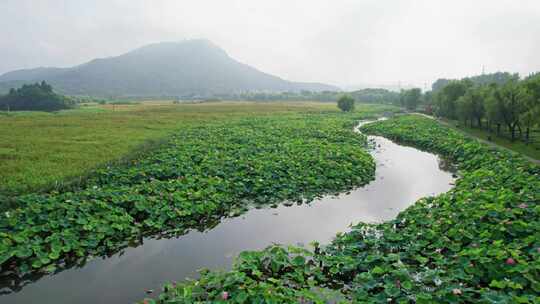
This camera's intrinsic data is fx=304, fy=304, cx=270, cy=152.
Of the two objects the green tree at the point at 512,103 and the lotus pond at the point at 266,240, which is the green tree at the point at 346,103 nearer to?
the green tree at the point at 512,103

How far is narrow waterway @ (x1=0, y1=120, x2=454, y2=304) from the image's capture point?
5.97m

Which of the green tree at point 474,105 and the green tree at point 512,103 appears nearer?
the green tree at point 512,103

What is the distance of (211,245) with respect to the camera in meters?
7.84

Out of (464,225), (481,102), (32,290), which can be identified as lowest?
(32,290)

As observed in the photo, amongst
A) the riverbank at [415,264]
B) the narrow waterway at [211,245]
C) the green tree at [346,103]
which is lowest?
the narrow waterway at [211,245]

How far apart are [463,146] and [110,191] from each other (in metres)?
19.0

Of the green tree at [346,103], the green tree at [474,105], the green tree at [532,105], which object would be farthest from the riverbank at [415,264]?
the green tree at [346,103]

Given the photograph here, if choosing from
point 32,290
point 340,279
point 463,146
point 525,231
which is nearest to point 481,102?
point 463,146

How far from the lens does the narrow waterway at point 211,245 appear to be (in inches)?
235

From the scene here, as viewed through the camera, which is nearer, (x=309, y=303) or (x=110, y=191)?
(x=309, y=303)

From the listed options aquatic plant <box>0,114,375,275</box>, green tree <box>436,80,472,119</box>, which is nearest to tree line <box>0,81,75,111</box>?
aquatic plant <box>0,114,375,275</box>

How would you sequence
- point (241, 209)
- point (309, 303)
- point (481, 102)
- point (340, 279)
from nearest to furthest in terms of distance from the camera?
point (309, 303) < point (340, 279) < point (241, 209) < point (481, 102)

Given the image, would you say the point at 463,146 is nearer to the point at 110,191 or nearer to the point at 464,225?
the point at 464,225

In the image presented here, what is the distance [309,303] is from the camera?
517 cm
